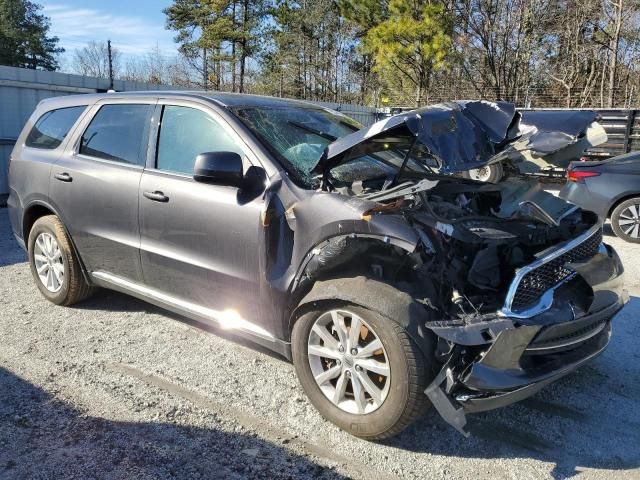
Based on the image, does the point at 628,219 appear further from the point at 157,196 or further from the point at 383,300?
A: the point at 157,196

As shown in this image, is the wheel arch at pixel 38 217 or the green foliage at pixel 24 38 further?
the green foliage at pixel 24 38

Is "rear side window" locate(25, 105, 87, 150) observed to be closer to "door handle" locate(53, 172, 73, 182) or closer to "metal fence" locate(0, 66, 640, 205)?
"door handle" locate(53, 172, 73, 182)

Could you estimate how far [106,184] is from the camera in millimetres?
3912

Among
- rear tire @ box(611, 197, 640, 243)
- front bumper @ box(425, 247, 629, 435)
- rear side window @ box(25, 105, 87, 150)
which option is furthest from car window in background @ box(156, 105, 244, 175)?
rear tire @ box(611, 197, 640, 243)

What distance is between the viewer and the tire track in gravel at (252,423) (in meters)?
2.61

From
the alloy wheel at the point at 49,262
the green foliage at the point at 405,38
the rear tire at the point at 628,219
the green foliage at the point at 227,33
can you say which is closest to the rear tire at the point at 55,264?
the alloy wheel at the point at 49,262

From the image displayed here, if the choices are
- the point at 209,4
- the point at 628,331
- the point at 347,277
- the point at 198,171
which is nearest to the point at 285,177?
the point at 198,171

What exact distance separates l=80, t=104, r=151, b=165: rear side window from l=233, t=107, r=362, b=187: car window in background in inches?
34.4

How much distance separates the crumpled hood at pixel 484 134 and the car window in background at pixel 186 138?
79 centimetres

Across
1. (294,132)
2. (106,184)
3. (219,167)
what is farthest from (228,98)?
(106,184)

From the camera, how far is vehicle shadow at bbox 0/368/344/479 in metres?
2.55

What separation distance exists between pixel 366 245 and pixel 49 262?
10.3ft

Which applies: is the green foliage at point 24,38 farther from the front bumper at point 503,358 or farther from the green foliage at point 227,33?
the front bumper at point 503,358

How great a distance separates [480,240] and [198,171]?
1603 millimetres
